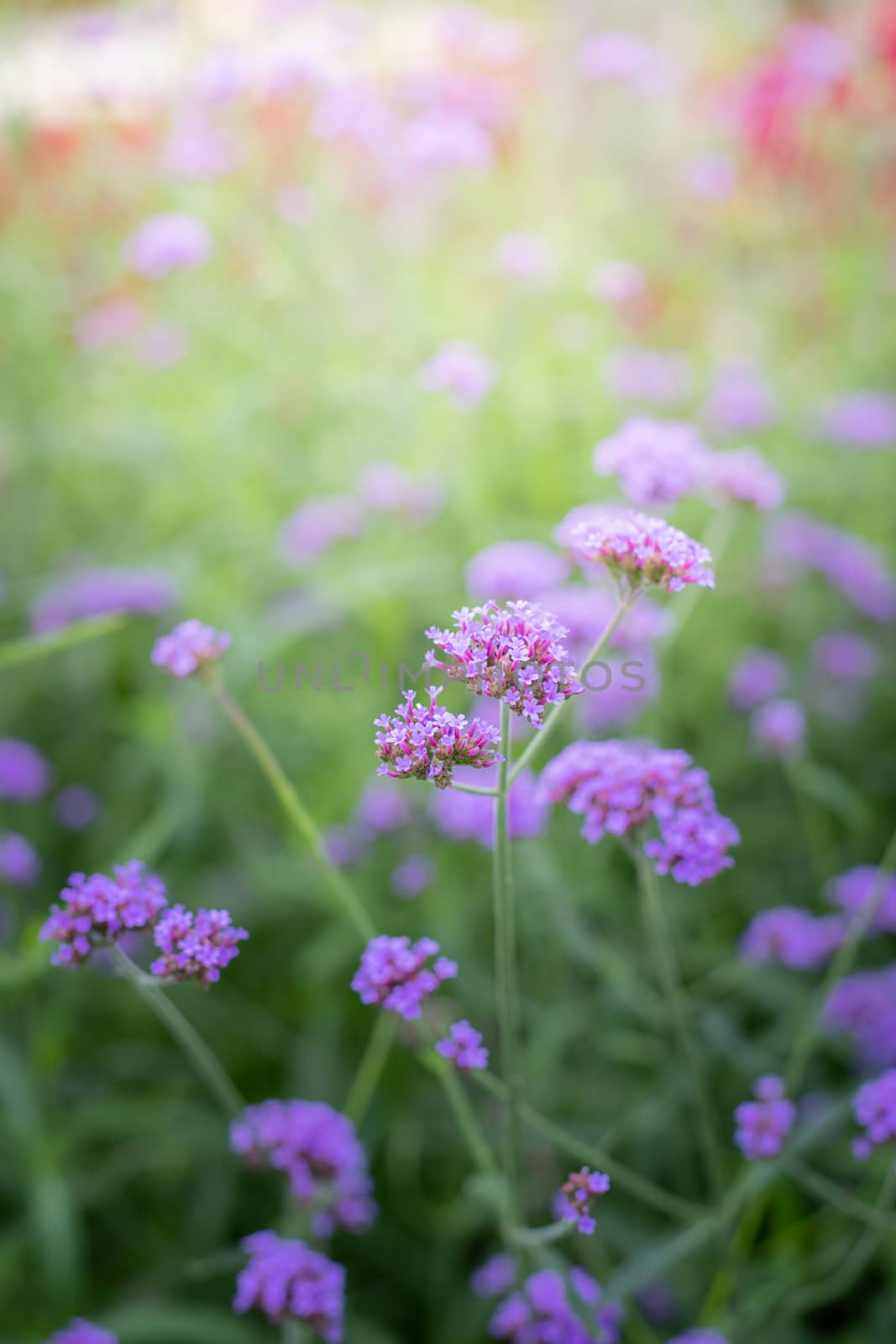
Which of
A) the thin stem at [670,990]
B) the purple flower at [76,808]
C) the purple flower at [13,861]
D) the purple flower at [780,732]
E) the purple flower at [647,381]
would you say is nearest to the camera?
the thin stem at [670,990]

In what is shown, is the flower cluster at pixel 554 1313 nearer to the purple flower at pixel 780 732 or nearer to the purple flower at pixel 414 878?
the purple flower at pixel 414 878

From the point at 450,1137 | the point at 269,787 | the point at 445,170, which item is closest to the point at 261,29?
the point at 445,170

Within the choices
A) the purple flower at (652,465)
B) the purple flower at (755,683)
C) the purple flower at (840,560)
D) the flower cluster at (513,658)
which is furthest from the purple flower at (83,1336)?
the purple flower at (840,560)

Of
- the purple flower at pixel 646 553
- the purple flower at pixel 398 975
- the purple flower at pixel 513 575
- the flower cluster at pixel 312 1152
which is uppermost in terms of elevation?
the purple flower at pixel 513 575

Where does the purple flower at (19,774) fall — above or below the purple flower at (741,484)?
below

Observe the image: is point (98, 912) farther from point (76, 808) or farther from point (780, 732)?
point (76, 808)

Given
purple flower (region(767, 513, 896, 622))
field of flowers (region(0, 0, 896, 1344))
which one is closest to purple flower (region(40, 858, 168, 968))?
field of flowers (region(0, 0, 896, 1344))
